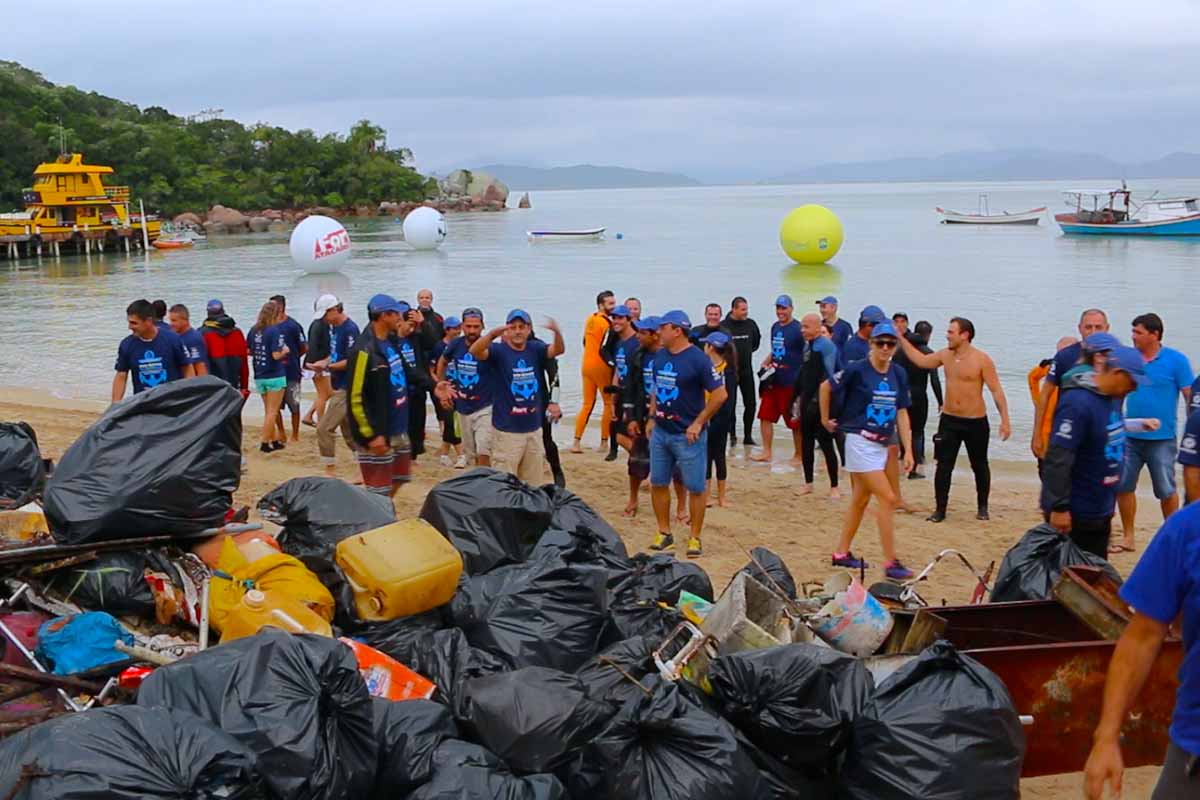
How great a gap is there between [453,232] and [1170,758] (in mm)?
65311

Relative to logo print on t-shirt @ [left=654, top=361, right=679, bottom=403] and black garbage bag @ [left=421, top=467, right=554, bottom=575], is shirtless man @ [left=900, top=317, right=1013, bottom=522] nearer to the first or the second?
logo print on t-shirt @ [left=654, top=361, right=679, bottom=403]

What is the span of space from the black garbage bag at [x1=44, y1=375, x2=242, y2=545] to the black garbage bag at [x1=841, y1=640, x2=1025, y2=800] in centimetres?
272

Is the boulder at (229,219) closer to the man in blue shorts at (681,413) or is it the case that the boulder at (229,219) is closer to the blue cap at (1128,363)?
the man in blue shorts at (681,413)

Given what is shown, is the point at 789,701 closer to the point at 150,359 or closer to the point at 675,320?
the point at 675,320

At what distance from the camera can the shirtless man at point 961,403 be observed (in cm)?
779

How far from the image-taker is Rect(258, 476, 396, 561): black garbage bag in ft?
15.7

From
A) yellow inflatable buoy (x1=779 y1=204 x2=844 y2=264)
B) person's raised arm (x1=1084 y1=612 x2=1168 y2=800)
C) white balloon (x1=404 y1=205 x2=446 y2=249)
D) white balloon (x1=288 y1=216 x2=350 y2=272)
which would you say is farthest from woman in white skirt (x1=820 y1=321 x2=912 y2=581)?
white balloon (x1=404 y1=205 x2=446 y2=249)

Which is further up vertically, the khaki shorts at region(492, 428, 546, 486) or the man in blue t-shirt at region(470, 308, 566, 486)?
the man in blue t-shirt at region(470, 308, 566, 486)

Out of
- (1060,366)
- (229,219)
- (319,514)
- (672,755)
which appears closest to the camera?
(672,755)

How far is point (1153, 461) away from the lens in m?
7.09

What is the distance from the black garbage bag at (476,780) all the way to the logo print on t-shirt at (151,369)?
17.3 feet

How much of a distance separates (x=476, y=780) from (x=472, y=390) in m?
5.20

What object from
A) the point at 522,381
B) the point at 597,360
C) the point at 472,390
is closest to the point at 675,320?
the point at 522,381

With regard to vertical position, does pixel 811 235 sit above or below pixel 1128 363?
above
